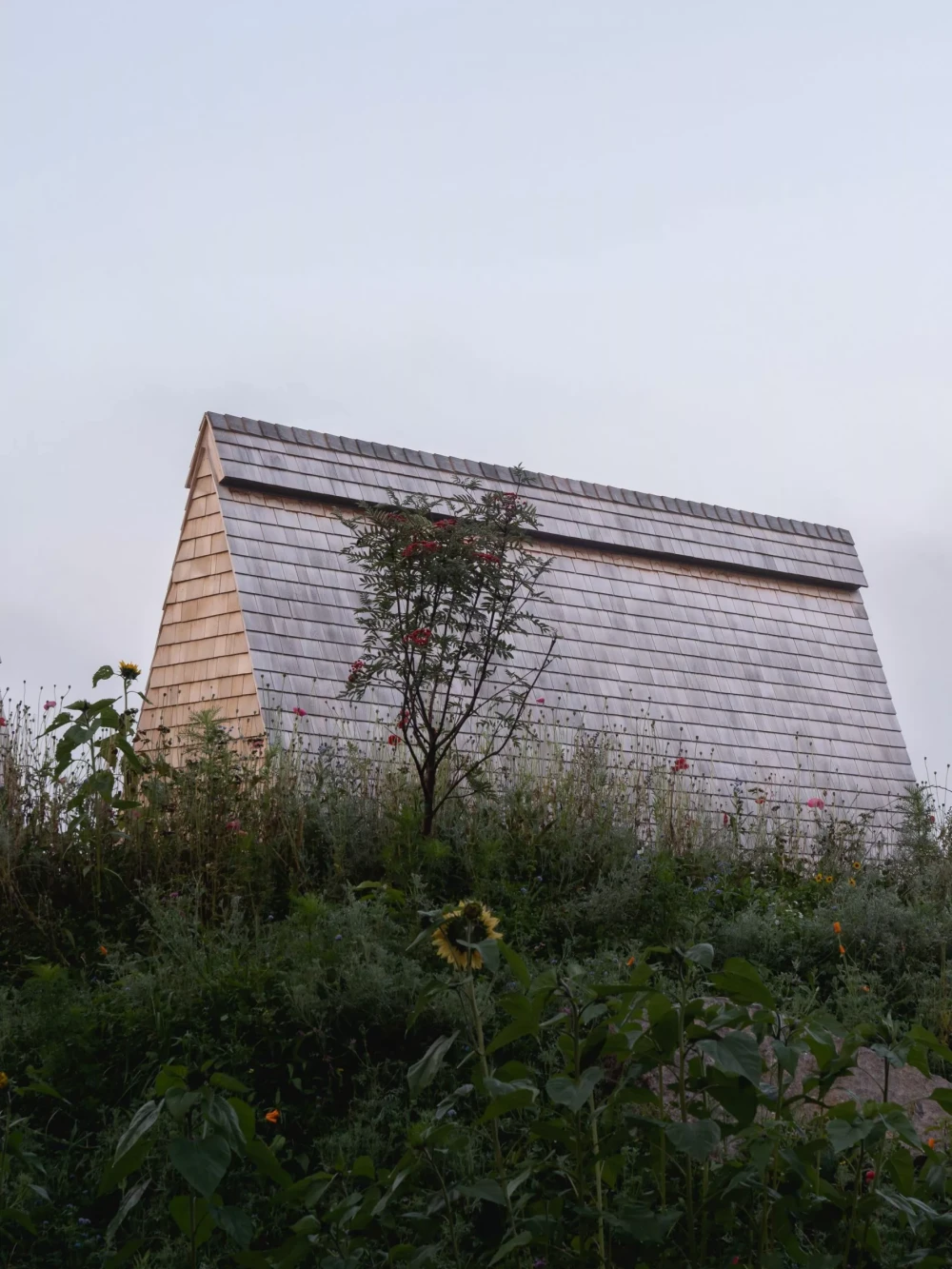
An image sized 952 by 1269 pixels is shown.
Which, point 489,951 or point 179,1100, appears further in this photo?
point 489,951

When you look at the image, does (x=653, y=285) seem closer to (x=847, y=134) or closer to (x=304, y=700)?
(x=847, y=134)

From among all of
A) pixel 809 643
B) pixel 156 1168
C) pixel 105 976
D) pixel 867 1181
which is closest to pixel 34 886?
pixel 105 976

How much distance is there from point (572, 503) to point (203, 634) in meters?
4.23

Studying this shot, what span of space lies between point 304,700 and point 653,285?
12.9 feet

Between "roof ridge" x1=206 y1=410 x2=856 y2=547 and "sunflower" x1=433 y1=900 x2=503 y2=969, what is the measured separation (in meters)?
8.54

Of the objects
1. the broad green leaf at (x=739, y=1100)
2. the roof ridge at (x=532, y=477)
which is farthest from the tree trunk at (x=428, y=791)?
the roof ridge at (x=532, y=477)

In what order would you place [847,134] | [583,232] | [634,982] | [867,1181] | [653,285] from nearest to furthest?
[634,982]
[867,1181]
[847,134]
[653,285]
[583,232]

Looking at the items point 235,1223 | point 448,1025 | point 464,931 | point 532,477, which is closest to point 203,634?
point 532,477

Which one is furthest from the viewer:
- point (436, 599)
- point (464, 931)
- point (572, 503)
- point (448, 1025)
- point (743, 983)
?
point (572, 503)

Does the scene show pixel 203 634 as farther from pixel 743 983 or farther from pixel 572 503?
pixel 743 983

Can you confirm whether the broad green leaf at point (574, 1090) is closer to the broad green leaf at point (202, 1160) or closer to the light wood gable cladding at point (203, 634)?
the broad green leaf at point (202, 1160)

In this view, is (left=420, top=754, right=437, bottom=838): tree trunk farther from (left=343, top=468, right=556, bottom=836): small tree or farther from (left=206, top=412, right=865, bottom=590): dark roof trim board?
(left=206, top=412, right=865, bottom=590): dark roof trim board

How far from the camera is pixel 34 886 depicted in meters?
5.09

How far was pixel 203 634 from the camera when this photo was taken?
399 inches
